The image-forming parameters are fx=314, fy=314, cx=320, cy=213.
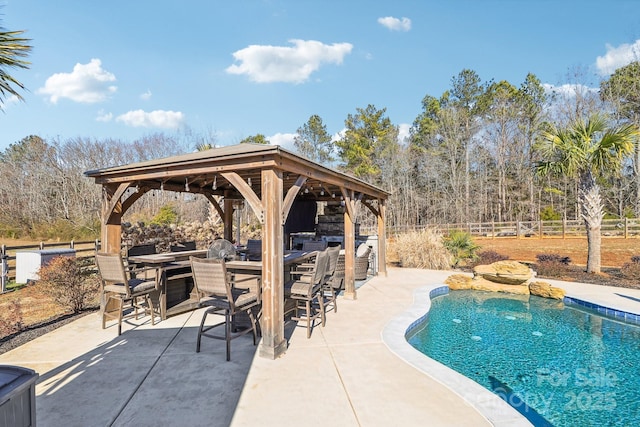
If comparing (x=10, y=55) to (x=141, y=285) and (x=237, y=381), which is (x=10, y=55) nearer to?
(x=141, y=285)

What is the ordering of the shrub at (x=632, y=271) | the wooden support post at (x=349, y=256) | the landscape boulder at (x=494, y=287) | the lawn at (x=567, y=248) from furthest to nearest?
1. the lawn at (x=567, y=248)
2. the shrub at (x=632, y=271)
3. the landscape boulder at (x=494, y=287)
4. the wooden support post at (x=349, y=256)

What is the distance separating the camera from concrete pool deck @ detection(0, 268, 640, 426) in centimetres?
246

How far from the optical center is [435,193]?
2377cm

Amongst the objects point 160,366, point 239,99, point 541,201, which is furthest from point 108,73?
point 541,201

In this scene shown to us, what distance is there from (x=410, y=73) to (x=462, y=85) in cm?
948

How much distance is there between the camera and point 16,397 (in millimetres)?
1528

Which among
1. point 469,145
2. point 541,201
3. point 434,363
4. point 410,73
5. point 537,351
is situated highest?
point 410,73

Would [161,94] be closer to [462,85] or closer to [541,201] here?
[462,85]

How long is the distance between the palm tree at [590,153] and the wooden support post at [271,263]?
A: 9.03 metres

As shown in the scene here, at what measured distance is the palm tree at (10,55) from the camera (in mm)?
3709

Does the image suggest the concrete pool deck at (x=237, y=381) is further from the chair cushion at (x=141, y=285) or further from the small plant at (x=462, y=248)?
the small plant at (x=462, y=248)

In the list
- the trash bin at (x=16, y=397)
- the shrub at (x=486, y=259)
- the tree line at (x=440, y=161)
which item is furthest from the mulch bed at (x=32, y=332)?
the tree line at (x=440, y=161)

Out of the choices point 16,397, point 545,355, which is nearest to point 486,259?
point 545,355

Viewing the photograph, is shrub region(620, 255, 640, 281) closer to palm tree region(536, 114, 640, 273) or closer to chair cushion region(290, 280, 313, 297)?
palm tree region(536, 114, 640, 273)
